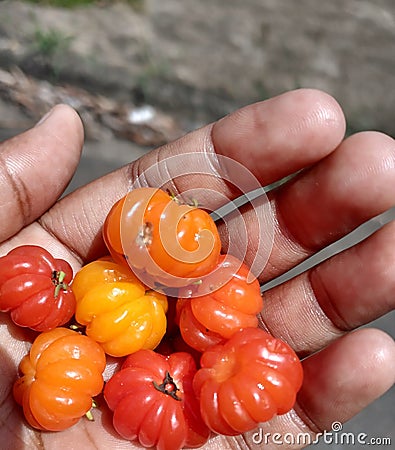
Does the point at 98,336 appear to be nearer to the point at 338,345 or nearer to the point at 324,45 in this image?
the point at 338,345

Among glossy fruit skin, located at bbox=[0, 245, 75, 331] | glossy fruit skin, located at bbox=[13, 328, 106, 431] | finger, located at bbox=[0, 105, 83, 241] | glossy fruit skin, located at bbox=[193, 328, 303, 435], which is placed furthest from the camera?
finger, located at bbox=[0, 105, 83, 241]

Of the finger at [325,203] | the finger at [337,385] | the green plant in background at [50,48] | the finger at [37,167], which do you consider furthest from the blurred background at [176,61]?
the finger at [337,385]

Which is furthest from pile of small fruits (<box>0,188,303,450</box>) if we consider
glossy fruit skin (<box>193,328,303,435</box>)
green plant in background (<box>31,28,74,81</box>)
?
green plant in background (<box>31,28,74,81</box>)

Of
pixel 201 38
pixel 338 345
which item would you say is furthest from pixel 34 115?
pixel 338 345

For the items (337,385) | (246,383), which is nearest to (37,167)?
(246,383)

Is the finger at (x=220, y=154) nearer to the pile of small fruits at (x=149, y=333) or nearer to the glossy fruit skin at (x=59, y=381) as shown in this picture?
the pile of small fruits at (x=149, y=333)

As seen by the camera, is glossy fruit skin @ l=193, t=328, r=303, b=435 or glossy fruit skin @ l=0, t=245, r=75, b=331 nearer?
glossy fruit skin @ l=193, t=328, r=303, b=435

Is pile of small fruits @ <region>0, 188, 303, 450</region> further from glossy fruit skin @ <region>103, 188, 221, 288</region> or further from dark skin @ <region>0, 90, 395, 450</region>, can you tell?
dark skin @ <region>0, 90, 395, 450</region>

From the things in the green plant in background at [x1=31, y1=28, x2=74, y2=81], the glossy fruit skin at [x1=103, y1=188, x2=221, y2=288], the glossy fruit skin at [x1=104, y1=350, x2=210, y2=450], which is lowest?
the glossy fruit skin at [x1=104, y1=350, x2=210, y2=450]
